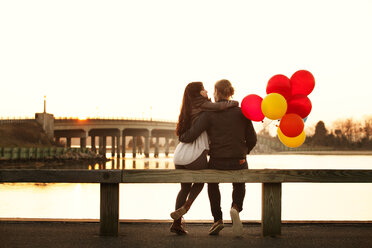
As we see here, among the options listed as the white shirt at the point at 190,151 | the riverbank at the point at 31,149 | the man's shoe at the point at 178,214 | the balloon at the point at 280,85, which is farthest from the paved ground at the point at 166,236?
the riverbank at the point at 31,149

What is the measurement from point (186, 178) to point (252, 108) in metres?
1.26

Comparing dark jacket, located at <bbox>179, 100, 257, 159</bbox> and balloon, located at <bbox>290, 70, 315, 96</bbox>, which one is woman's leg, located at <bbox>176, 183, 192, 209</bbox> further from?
balloon, located at <bbox>290, 70, 315, 96</bbox>

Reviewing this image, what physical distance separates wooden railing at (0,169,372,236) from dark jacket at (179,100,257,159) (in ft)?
Answer: 1.23

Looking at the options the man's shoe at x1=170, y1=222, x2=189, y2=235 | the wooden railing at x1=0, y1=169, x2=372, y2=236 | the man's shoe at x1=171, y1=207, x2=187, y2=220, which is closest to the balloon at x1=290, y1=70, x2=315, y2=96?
the wooden railing at x1=0, y1=169, x2=372, y2=236

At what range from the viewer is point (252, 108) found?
5.95 m

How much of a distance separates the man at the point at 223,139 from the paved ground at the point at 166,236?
46 cm

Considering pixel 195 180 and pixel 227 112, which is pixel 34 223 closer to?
pixel 195 180

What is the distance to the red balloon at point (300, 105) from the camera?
19.8 feet

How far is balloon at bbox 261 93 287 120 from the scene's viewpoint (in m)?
5.77

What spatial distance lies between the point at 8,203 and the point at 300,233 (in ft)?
76.6

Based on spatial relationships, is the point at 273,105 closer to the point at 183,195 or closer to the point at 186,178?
the point at 186,178

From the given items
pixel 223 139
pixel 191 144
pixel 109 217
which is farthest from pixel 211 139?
pixel 109 217

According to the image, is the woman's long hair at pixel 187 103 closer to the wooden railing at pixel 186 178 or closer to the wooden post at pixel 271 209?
the wooden railing at pixel 186 178

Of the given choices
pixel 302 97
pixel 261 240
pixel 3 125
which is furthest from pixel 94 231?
pixel 3 125
